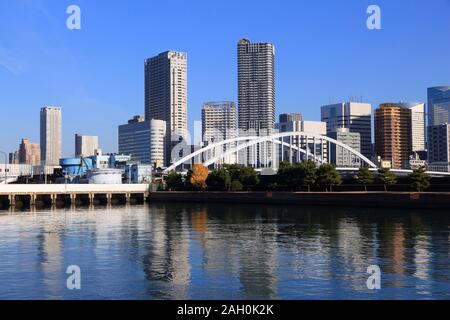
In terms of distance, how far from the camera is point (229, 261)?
32969mm

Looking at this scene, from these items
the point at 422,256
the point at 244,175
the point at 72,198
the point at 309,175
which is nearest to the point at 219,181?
the point at 244,175

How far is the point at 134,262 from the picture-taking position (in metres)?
32.8

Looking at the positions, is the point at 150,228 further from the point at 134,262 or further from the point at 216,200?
the point at 216,200

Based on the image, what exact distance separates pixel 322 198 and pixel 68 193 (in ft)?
175

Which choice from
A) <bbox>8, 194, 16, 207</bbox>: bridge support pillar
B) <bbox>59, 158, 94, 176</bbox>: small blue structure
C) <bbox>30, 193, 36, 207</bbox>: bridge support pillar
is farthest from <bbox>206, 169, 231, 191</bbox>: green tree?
<bbox>59, 158, 94, 176</bbox>: small blue structure

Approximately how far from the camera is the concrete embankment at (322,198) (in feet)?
257

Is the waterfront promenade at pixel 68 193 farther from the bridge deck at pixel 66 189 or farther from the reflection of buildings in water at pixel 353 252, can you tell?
the reflection of buildings in water at pixel 353 252

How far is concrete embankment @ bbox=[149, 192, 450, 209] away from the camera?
78.2m

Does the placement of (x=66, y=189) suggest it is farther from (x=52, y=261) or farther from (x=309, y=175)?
(x=52, y=261)

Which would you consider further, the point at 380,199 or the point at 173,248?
the point at 380,199
